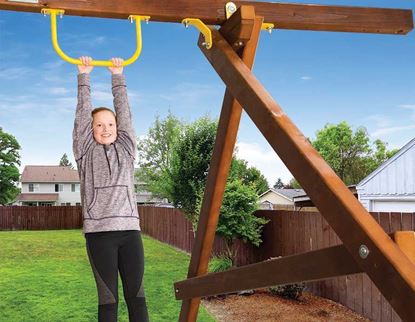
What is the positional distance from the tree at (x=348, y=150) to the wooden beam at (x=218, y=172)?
118ft

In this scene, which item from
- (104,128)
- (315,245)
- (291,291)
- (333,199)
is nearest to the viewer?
(333,199)

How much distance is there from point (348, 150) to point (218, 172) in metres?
38.8

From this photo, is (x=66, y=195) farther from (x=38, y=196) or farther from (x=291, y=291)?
(x=291, y=291)

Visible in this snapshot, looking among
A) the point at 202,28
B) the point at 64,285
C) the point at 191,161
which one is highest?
the point at 191,161

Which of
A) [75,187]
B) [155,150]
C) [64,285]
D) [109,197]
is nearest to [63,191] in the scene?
[75,187]

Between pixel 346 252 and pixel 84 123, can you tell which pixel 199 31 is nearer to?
pixel 84 123

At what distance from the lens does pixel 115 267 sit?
278cm

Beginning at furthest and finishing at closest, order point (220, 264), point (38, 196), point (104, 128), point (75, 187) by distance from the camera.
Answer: point (75, 187)
point (38, 196)
point (220, 264)
point (104, 128)

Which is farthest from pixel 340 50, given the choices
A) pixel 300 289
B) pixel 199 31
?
pixel 199 31

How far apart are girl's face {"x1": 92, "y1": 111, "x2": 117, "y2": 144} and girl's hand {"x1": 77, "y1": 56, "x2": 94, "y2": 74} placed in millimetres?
224

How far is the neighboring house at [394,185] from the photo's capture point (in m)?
13.9

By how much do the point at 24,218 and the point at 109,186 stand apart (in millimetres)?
26493

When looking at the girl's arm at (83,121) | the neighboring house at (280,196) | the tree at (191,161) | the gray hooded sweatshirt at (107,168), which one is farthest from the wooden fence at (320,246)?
the neighboring house at (280,196)

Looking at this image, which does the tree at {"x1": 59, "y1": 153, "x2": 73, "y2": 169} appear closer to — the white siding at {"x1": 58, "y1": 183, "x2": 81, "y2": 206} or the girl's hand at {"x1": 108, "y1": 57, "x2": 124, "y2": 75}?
the white siding at {"x1": 58, "y1": 183, "x2": 81, "y2": 206}
